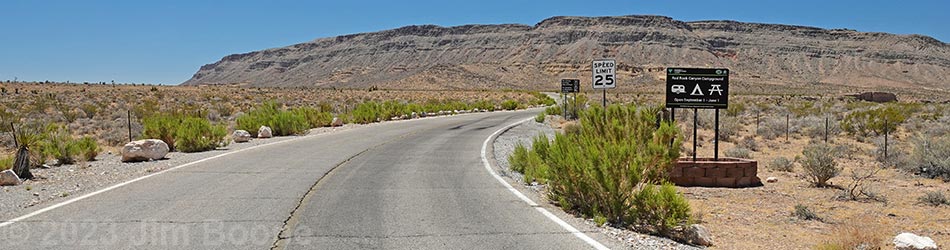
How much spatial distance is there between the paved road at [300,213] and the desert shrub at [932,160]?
9667mm

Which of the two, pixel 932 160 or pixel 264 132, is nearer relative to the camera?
pixel 932 160

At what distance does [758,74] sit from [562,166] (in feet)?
485

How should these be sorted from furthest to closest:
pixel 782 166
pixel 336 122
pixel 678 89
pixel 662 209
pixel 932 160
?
1. pixel 336 122
2. pixel 782 166
3. pixel 932 160
4. pixel 678 89
5. pixel 662 209

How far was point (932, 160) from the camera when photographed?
15000mm

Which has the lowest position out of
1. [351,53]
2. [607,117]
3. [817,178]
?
[817,178]

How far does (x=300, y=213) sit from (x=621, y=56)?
156 m

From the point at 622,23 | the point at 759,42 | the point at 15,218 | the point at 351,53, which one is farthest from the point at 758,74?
the point at 15,218

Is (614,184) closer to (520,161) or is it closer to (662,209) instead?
(662,209)

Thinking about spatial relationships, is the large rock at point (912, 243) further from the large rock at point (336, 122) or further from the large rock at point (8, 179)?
the large rock at point (336, 122)

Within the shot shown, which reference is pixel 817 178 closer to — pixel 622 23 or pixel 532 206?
pixel 532 206

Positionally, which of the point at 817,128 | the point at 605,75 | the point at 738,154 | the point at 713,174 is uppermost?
the point at 605,75

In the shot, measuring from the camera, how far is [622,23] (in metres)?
178

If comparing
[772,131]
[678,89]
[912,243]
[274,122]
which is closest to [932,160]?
[678,89]

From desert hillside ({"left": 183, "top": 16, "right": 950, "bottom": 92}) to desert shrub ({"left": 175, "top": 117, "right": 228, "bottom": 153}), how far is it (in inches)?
4395
